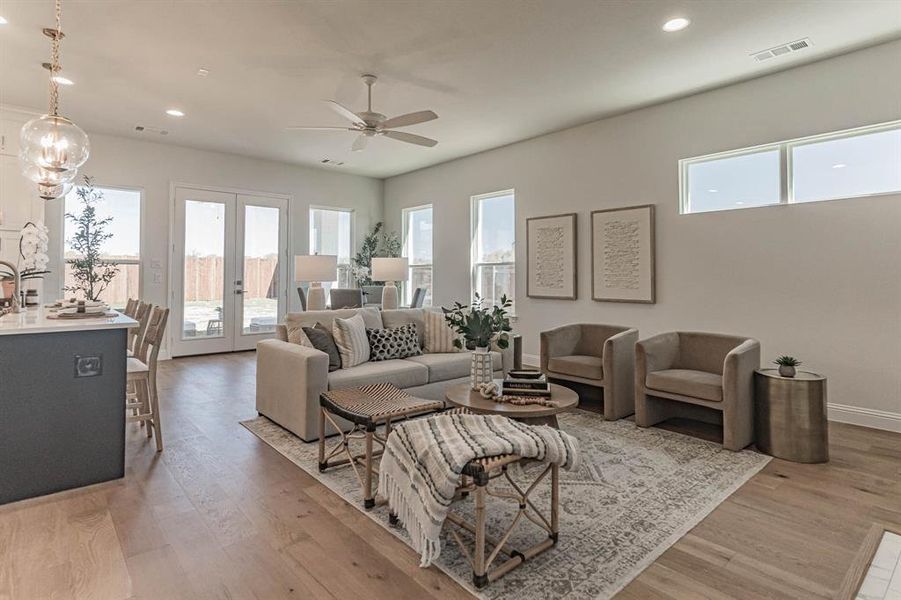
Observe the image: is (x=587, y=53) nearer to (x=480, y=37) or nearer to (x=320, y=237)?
(x=480, y=37)

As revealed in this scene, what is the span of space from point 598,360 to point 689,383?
86cm

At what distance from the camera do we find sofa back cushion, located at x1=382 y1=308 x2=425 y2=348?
449cm

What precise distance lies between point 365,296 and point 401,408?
4489 mm

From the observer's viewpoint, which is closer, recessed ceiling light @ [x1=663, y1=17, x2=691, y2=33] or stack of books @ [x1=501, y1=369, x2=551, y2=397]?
stack of books @ [x1=501, y1=369, x2=551, y2=397]

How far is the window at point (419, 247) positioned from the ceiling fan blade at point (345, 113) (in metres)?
3.75

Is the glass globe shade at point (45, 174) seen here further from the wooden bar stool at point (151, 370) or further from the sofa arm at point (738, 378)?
the sofa arm at point (738, 378)

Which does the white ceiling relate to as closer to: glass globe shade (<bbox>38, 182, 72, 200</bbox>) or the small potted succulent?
glass globe shade (<bbox>38, 182, 72, 200</bbox>)

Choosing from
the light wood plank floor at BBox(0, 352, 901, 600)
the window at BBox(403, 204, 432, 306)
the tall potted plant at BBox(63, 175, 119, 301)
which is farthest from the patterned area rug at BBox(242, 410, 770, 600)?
the window at BBox(403, 204, 432, 306)

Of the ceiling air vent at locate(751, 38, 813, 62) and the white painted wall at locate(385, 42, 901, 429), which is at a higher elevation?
→ the ceiling air vent at locate(751, 38, 813, 62)

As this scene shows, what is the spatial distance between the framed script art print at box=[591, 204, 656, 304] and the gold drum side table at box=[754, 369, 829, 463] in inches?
76.6

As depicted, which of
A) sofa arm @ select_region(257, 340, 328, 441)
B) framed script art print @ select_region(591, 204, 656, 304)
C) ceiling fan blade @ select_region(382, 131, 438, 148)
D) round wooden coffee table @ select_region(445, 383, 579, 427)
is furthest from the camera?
framed script art print @ select_region(591, 204, 656, 304)

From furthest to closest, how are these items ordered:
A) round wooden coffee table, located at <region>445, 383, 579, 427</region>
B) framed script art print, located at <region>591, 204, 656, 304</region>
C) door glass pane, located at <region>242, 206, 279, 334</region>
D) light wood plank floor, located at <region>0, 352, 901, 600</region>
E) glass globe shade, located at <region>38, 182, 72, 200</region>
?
door glass pane, located at <region>242, 206, 279, 334</region>, framed script art print, located at <region>591, 204, 656, 304</region>, glass globe shade, located at <region>38, 182, 72, 200</region>, round wooden coffee table, located at <region>445, 383, 579, 427</region>, light wood plank floor, located at <region>0, 352, 901, 600</region>

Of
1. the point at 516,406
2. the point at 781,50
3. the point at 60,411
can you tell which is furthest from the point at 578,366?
the point at 60,411

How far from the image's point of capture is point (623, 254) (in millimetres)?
5270
